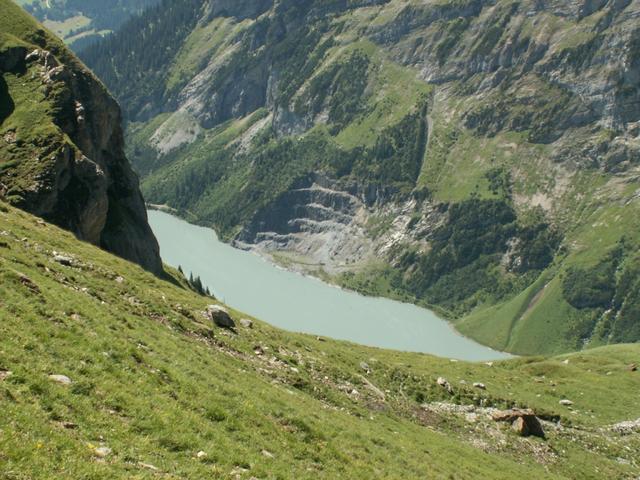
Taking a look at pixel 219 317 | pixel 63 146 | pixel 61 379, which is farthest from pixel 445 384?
pixel 63 146

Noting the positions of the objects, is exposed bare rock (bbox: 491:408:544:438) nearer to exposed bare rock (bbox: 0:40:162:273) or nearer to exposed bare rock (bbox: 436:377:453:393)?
exposed bare rock (bbox: 436:377:453:393)

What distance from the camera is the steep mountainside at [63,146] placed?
59875 mm

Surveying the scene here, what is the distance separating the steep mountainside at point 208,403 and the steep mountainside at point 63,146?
1191cm

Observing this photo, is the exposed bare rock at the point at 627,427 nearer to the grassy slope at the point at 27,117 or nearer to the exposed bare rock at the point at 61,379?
the exposed bare rock at the point at 61,379

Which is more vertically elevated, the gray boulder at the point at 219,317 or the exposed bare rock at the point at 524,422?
the gray boulder at the point at 219,317

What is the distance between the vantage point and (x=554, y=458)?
4894 centimetres

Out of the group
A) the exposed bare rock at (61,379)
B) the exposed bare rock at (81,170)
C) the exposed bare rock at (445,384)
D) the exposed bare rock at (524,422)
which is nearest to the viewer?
the exposed bare rock at (61,379)

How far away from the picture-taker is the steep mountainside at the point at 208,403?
18.0m

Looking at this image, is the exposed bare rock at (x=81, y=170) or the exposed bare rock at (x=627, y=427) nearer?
the exposed bare rock at (x=627, y=427)

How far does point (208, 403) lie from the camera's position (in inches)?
966

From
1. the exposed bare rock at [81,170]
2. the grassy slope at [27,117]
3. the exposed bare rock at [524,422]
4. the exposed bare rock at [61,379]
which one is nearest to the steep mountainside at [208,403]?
the exposed bare rock at [61,379]

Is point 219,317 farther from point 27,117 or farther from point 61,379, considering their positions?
point 27,117

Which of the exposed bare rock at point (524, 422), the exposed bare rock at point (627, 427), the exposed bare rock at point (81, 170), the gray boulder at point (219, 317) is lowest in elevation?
the exposed bare rock at point (524, 422)

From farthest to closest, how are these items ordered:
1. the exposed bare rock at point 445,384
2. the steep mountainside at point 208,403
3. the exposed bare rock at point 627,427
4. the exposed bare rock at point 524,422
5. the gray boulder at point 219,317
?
the exposed bare rock at point 627,427 < the exposed bare rock at point 445,384 < the exposed bare rock at point 524,422 < the gray boulder at point 219,317 < the steep mountainside at point 208,403
